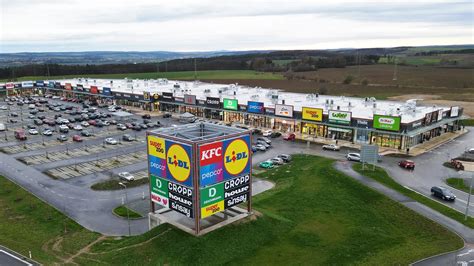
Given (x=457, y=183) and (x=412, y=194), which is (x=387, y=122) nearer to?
(x=457, y=183)

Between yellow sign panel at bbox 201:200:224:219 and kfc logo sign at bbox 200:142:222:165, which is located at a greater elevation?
kfc logo sign at bbox 200:142:222:165

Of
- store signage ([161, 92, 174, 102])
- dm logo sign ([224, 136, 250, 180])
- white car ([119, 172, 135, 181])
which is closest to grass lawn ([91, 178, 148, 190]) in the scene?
white car ([119, 172, 135, 181])

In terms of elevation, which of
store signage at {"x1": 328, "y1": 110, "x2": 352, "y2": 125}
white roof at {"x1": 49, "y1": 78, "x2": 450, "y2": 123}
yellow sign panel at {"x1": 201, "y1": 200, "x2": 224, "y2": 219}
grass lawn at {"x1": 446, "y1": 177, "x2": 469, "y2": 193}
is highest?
white roof at {"x1": 49, "y1": 78, "x2": 450, "y2": 123}

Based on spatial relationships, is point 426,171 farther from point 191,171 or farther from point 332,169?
point 191,171

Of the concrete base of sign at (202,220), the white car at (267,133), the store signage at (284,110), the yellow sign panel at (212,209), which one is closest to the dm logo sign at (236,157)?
the yellow sign panel at (212,209)

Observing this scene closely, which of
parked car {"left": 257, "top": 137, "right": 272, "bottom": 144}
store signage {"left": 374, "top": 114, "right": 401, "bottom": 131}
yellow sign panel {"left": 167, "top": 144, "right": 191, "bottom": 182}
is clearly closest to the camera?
yellow sign panel {"left": 167, "top": 144, "right": 191, "bottom": 182}

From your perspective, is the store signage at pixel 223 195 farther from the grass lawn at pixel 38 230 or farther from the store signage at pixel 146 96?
the store signage at pixel 146 96

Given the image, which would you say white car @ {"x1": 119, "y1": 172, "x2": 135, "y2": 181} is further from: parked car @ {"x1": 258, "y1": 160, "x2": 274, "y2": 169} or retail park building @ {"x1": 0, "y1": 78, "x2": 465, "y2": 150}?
retail park building @ {"x1": 0, "y1": 78, "x2": 465, "y2": 150}

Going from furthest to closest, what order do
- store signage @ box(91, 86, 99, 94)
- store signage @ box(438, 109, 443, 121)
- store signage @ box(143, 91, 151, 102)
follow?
store signage @ box(91, 86, 99, 94)
store signage @ box(143, 91, 151, 102)
store signage @ box(438, 109, 443, 121)
